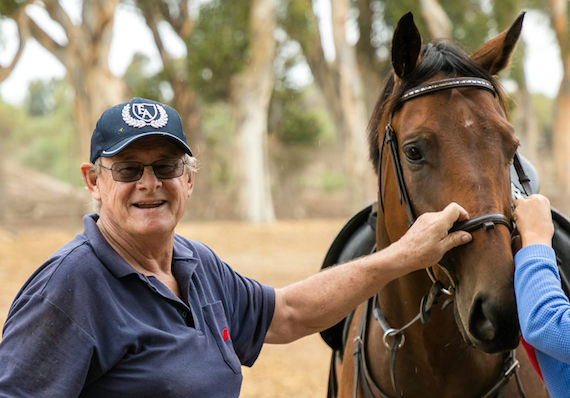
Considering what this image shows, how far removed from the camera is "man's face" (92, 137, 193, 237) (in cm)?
212

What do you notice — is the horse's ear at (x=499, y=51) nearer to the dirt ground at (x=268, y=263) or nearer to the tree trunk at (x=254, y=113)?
the dirt ground at (x=268, y=263)

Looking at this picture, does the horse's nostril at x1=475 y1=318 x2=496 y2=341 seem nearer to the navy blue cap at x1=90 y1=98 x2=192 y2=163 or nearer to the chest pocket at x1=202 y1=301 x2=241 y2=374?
the chest pocket at x1=202 y1=301 x2=241 y2=374

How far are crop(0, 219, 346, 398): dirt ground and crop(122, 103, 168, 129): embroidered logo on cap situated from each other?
4.91 m

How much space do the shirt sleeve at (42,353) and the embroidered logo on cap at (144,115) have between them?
0.62m

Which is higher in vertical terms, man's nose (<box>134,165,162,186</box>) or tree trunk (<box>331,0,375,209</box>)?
tree trunk (<box>331,0,375,209</box>)

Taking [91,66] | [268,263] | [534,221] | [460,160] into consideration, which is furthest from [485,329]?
[91,66]

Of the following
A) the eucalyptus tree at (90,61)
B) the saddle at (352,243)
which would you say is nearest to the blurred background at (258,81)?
the eucalyptus tree at (90,61)

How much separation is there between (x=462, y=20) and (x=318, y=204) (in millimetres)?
10674

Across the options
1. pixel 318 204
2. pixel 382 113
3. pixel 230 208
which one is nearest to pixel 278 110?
pixel 230 208

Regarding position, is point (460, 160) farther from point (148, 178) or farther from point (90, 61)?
point (90, 61)

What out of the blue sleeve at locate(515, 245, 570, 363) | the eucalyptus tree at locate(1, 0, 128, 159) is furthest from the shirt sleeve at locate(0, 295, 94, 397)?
the eucalyptus tree at locate(1, 0, 128, 159)

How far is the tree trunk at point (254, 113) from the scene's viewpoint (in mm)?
18625

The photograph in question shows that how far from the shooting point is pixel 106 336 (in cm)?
187

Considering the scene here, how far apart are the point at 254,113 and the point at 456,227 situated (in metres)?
17.0
